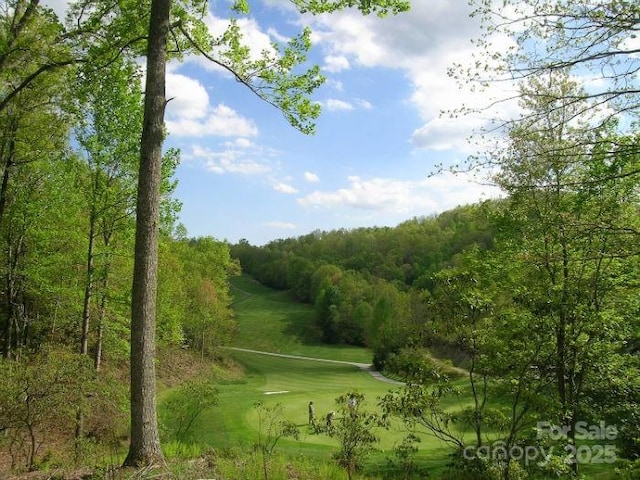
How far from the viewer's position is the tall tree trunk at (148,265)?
5.67m

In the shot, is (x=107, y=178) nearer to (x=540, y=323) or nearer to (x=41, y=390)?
(x=41, y=390)

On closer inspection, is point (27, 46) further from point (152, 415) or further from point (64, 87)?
point (152, 415)

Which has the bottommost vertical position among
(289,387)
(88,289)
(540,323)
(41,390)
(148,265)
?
(289,387)

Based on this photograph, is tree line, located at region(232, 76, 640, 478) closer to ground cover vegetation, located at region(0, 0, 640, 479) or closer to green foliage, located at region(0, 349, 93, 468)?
ground cover vegetation, located at region(0, 0, 640, 479)

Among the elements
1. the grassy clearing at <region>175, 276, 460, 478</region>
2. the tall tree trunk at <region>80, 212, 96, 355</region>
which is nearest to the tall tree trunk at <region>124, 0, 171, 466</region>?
the grassy clearing at <region>175, 276, 460, 478</region>

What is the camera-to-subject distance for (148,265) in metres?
5.91

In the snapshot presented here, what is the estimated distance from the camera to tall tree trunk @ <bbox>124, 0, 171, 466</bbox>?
18.6 feet

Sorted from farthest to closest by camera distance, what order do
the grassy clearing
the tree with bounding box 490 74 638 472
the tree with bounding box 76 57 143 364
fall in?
the grassy clearing
the tree with bounding box 76 57 143 364
the tree with bounding box 490 74 638 472

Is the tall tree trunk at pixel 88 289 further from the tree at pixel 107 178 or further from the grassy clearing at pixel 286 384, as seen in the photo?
the grassy clearing at pixel 286 384

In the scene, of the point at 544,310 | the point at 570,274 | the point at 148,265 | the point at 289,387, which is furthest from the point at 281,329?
the point at 148,265

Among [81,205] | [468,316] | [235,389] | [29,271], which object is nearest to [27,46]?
[81,205]

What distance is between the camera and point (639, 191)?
30.5 ft

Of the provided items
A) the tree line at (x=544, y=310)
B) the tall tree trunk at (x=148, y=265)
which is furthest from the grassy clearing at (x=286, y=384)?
the tall tree trunk at (x=148, y=265)

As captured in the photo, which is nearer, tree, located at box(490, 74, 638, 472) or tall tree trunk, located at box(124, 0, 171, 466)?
tall tree trunk, located at box(124, 0, 171, 466)
